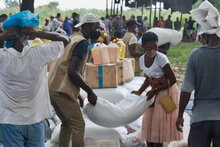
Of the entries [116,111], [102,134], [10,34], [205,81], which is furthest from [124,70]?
[10,34]

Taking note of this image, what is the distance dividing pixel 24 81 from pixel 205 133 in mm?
1319

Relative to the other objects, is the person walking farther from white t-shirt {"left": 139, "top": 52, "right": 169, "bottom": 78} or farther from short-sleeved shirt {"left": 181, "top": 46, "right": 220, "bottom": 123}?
short-sleeved shirt {"left": 181, "top": 46, "right": 220, "bottom": 123}

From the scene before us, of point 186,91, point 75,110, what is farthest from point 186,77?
point 75,110

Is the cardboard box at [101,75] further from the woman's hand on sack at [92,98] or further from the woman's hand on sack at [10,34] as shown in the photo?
the woman's hand on sack at [10,34]

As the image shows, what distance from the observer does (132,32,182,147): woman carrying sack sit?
376 cm

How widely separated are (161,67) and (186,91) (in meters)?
0.90

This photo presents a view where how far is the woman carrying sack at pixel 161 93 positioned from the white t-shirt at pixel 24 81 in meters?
1.29

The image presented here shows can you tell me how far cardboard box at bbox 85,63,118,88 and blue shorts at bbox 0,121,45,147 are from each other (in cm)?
266

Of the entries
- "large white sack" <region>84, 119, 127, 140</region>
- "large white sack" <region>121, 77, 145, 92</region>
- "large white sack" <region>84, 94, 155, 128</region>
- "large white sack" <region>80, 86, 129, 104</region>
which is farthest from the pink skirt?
"large white sack" <region>121, 77, 145, 92</region>

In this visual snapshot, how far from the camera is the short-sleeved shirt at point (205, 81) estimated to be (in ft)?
9.12

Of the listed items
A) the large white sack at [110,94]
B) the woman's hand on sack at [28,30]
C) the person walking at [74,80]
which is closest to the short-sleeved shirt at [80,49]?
the person walking at [74,80]

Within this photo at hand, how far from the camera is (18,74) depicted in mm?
2654

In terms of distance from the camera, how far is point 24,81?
2695 millimetres

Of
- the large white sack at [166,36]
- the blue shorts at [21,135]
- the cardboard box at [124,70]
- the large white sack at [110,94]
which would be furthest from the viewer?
the cardboard box at [124,70]
